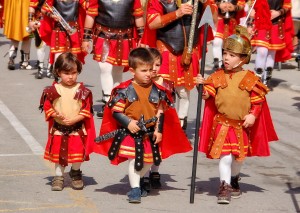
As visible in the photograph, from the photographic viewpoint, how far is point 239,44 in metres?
8.47

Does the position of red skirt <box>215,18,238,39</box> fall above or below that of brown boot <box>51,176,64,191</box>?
above

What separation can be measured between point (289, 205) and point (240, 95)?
103 cm

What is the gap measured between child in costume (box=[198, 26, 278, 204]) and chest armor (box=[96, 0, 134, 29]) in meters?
4.08

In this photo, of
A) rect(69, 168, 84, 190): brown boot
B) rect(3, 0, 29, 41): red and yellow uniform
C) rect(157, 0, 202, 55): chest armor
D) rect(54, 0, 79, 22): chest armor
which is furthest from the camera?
rect(3, 0, 29, 41): red and yellow uniform

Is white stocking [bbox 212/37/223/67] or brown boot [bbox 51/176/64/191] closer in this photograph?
brown boot [bbox 51/176/64/191]

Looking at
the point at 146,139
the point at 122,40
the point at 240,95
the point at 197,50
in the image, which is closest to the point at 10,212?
the point at 146,139

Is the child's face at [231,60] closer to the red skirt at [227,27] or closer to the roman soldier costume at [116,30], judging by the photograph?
the roman soldier costume at [116,30]

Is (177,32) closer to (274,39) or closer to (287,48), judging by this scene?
(274,39)

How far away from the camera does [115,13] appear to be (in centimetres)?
1253

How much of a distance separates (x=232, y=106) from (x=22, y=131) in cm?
399

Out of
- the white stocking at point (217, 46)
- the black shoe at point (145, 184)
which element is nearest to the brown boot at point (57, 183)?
the black shoe at point (145, 184)

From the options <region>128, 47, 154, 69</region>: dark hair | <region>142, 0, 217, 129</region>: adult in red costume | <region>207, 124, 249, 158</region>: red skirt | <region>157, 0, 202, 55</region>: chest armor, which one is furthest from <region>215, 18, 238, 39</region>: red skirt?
<region>128, 47, 154, 69</region>: dark hair

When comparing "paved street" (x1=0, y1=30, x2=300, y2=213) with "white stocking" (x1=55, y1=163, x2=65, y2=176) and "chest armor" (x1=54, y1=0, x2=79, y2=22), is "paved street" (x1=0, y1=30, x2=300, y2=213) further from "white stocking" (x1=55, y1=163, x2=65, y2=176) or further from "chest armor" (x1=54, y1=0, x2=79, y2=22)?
"chest armor" (x1=54, y1=0, x2=79, y2=22)

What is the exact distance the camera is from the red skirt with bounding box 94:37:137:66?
12758 mm
